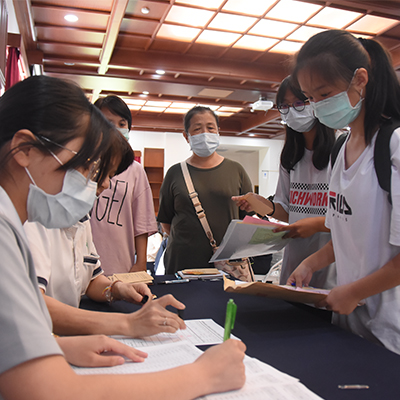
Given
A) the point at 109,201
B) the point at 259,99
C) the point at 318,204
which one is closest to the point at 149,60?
the point at 259,99

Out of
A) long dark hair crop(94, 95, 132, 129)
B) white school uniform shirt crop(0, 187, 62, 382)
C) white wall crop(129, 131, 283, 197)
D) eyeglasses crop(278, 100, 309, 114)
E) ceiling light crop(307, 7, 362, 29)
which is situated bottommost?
white school uniform shirt crop(0, 187, 62, 382)

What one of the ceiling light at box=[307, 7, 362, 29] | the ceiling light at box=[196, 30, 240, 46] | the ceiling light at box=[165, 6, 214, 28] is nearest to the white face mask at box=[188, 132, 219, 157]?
the ceiling light at box=[165, 6, 214, 28]

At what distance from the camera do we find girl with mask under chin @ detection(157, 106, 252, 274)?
2.50 meters

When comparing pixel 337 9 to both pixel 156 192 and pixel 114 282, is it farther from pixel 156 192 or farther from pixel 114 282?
pixel 156 192

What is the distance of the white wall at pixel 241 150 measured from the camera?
1228cm

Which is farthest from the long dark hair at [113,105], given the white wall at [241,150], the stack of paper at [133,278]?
the white wall at [241,150]

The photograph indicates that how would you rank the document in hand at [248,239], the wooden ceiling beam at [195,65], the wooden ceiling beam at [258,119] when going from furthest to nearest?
1. the wooden ceiling beam at [258,119]
2. the wooden ceiling beam at [195,65]
3. the document in hand at [248,239]

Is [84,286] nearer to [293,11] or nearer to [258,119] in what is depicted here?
[293,11]

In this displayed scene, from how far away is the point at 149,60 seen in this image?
6.74 meters

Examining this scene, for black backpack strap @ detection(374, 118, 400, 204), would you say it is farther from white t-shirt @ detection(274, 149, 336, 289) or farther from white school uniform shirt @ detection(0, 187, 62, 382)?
white school uniform shirt @ detection(0, 187, 62, 382)

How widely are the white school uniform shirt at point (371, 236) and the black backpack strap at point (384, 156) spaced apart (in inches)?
0.7

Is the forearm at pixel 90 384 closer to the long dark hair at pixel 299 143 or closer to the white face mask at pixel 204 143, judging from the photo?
the long dark hair at pixel 299 143

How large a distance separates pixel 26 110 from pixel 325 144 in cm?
153

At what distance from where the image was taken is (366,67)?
1277 millimetres
